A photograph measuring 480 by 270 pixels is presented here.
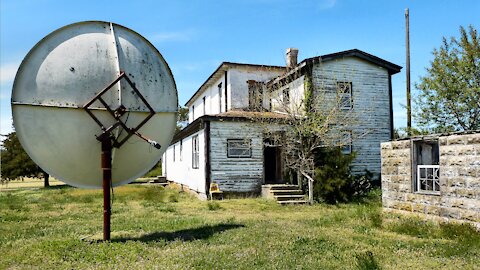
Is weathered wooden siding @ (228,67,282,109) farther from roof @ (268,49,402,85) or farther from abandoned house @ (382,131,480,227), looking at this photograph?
abandoned house @ (382,131,480,227)

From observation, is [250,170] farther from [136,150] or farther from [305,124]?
[136,150]

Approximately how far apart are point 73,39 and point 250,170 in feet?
40.3

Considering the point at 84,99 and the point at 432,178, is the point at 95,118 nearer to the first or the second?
the point at 84,99

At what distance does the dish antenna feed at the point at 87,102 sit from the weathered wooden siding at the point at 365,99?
13.2 meters

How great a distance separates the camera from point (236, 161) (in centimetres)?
1923

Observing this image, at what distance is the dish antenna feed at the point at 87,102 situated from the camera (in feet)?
26.8

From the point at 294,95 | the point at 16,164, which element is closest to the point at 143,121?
the point at 294,95

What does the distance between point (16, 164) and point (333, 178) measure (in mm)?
29730

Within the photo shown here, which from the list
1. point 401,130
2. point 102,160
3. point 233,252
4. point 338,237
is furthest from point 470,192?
point 401,130

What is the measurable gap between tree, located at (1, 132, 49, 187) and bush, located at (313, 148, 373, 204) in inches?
1081

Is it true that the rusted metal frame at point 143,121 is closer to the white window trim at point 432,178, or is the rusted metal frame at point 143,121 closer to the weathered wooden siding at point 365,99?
the white window trim at point 432,178

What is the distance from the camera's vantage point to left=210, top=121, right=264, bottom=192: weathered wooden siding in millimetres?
18938

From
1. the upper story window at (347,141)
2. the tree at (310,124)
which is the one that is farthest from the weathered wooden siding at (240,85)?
the upper story window at (347,141)

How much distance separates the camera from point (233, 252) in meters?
7.41
